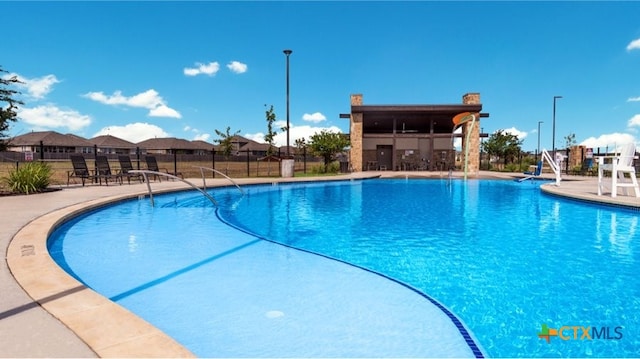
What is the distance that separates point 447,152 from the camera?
3020 centimetres

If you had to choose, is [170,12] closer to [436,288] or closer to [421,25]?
[421,25]

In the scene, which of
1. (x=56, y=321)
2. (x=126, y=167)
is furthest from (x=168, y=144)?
(x=56, y=321)

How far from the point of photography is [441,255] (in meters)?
5.79

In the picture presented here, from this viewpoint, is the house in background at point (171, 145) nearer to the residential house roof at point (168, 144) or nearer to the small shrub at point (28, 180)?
the residential house roof at point (168, 144)

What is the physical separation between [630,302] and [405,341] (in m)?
3.10

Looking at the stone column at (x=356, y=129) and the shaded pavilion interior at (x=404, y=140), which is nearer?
the shaded pavilion interior at (x=404, y=140)

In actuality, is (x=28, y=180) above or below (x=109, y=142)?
below

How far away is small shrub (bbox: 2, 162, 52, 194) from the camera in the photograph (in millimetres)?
10984

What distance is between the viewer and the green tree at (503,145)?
113 feet

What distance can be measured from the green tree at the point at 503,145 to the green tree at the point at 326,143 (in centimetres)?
1846

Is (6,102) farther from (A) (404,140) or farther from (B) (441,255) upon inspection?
(A) (404,140)

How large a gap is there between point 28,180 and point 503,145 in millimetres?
37651

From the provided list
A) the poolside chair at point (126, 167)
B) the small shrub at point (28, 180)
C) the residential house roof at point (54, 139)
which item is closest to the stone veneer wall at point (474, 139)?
the poolside chair at point (126, 167)

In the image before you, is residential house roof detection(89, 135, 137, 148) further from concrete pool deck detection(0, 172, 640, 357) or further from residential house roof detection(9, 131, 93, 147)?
concrete pool deck detection(0, 172, 640, 357)
